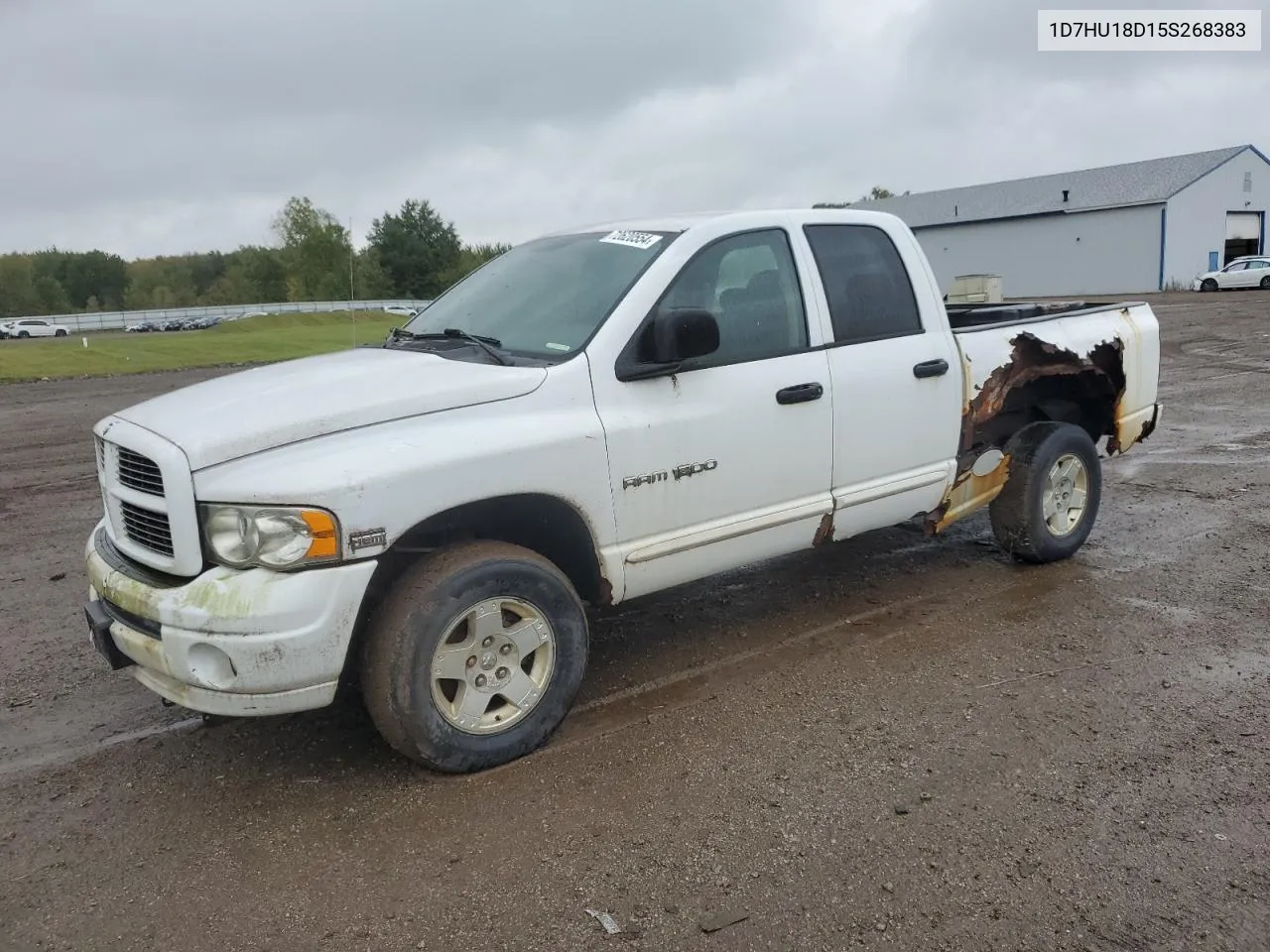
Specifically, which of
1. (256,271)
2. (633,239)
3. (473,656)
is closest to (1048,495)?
(633,239)

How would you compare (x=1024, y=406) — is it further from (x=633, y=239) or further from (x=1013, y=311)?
(x=633, y=239)

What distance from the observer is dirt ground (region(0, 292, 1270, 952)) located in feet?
9.23

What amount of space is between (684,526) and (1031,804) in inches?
64.4

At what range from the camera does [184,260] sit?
330 feet

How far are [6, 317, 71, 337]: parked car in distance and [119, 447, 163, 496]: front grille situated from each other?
62.4 meters

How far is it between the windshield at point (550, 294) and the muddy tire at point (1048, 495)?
262 cm

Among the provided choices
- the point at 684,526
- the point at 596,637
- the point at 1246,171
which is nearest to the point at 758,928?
the point at 684,526

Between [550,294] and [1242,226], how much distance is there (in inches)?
2167

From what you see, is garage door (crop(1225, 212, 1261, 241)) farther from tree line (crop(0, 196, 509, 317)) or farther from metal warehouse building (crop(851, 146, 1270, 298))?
tree line (crop(0, 196, 509, 317))

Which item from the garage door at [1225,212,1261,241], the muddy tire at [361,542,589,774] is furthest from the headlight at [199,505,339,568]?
the garage door at [1225,212,1261,241]

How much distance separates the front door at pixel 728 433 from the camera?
3.90m

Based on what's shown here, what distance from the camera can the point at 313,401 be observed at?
352cm

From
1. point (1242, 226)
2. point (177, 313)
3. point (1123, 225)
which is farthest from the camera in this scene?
point (177, 313)

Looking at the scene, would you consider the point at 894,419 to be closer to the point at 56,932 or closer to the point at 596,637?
the point at 596,637
